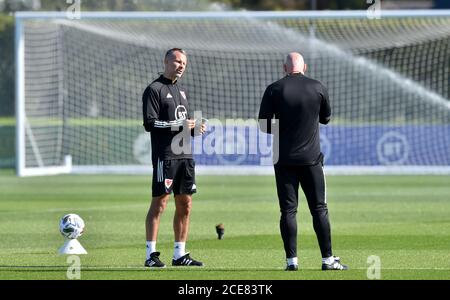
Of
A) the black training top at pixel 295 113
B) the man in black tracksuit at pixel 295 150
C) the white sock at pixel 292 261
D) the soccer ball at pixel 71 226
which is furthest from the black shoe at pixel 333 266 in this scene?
the soccer ball at pixel 71 226

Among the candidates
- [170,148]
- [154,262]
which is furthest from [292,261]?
[170,148]

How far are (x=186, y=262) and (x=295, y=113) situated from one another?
80.3 inches

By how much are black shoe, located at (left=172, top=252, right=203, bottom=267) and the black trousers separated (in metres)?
1.08

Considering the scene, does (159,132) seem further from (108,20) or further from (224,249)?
(108,20)

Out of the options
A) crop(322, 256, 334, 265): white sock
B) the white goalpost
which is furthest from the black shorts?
the white goalpost

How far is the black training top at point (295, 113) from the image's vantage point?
40.9 feet

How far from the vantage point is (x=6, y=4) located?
4700 centimetres

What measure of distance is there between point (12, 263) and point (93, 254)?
123 centimetres

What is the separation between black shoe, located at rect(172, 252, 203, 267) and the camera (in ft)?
42.8

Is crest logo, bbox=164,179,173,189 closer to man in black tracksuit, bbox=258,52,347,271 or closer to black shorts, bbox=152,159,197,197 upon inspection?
→ black shorts, bbox=152,159,197,197

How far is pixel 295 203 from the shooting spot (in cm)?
1258

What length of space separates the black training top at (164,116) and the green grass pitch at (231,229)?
1270 mm
